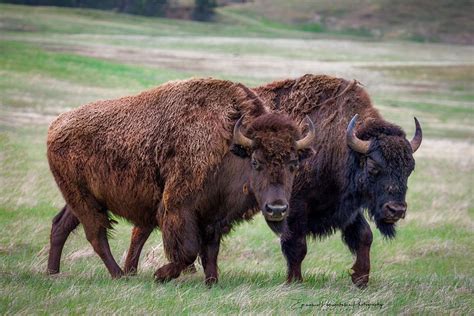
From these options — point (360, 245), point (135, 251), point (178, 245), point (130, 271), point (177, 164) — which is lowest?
point (130, 271)

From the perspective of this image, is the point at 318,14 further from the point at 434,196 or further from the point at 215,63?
the point at 434,196

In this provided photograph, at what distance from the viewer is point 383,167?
9336 mm

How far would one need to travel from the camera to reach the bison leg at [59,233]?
9.81 meters

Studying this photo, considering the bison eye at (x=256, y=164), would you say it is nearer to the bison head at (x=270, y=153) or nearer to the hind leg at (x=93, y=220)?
the bison head at (x=270, y=153)

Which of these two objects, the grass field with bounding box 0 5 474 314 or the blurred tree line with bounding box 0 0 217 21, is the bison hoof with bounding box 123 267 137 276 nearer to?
the grass field with bounding box 0 5 474 314

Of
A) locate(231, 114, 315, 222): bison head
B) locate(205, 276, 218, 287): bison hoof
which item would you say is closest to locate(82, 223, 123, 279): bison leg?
locate(205, 276, 218, 287): bison hoof

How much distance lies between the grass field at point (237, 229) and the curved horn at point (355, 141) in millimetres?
1538

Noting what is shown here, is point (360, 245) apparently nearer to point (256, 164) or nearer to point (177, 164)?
point (256, 164)

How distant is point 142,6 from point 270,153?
3894 inches

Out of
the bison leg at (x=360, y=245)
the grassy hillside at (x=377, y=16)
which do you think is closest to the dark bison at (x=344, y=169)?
the bison leg at (x=360, y=245)

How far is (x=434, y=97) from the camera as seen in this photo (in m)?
48.7

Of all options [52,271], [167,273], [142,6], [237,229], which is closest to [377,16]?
Answer: [142,6]

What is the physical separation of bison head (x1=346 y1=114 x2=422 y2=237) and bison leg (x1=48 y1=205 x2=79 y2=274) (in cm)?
347
